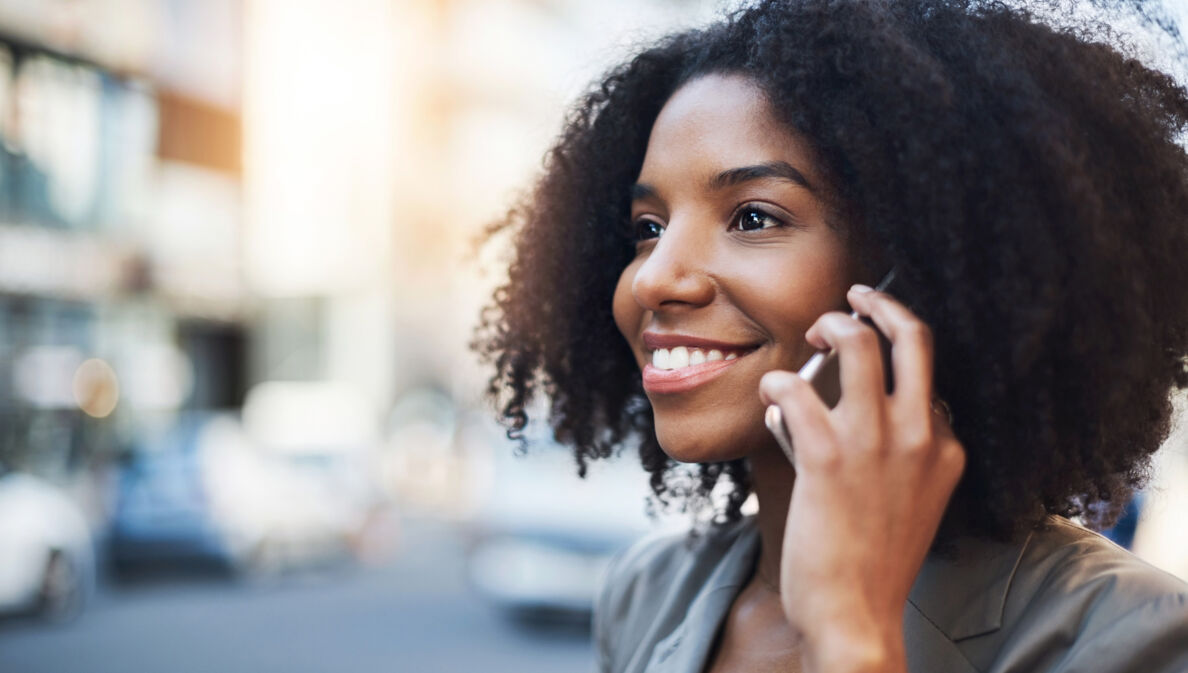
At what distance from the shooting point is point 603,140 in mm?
2439

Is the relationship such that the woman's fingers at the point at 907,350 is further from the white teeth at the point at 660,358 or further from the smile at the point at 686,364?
the white teeth at the point at 660,358

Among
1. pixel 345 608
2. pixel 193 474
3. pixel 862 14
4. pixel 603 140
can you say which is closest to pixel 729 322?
pixel 862 14

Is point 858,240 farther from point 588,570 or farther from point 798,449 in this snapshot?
point 588,570

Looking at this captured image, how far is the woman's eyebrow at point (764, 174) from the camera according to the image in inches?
69.1

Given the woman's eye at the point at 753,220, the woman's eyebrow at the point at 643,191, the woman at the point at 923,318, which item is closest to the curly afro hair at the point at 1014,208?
the woman at the point at 923,318

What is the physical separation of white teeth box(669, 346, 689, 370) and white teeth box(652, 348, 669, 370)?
0.01 m

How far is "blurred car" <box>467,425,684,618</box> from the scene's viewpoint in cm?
920

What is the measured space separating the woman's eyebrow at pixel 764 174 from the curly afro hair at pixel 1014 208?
0.05 meters

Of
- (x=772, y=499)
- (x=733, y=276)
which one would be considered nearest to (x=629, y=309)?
(x=733, y=276)

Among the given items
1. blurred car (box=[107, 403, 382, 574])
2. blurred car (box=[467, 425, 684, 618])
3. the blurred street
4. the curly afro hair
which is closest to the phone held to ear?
the curly afro hair

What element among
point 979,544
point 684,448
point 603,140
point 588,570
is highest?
point 603,140

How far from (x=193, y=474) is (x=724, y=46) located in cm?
1215

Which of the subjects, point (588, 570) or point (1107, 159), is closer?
point (1107, 159)

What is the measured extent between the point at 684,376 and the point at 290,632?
929 centimetres
